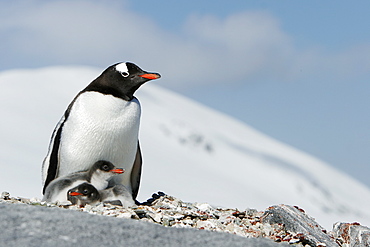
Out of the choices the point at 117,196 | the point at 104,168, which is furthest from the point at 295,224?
the point at 104,168

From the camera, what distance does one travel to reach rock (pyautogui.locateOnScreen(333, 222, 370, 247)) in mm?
6312

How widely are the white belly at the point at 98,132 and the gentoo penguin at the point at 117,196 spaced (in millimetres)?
526

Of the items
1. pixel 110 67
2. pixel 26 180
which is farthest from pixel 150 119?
pixel 110 67

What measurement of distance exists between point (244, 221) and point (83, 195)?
147cm

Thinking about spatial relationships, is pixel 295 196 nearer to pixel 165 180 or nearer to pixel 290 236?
pixel 165 180

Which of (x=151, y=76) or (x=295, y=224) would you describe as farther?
(x=151, y=76)

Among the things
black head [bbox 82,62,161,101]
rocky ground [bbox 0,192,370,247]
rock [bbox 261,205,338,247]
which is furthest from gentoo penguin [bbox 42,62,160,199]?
rock [bbox 261,205,338,247]

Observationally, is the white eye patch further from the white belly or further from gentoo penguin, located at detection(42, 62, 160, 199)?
the white belly

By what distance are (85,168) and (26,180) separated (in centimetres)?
2698

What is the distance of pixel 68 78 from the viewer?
55.7 meters

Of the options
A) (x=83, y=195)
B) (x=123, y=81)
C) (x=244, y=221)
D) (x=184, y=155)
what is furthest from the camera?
(x=184, y=155)

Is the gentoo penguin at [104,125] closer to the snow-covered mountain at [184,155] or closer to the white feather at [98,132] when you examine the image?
the white feather at [98,132]

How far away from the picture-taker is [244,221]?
621 centimetres

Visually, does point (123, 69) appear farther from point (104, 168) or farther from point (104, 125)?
point (104, 168)
